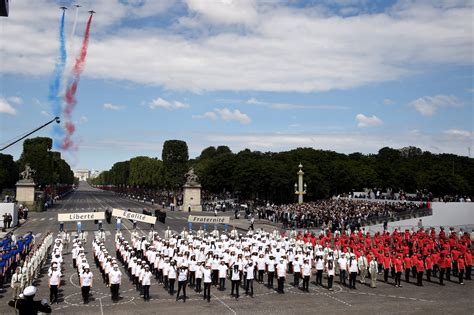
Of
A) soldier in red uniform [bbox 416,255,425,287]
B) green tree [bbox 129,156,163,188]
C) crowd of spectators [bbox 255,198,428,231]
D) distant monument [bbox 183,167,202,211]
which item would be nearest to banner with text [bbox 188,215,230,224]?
crowd of spectators [bbox 255,198,428,231]

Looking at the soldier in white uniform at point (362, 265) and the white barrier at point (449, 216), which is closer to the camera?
the soldier in white uniform at point (362, 265)

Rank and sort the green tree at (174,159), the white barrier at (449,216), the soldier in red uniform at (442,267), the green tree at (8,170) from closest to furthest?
the soldier in red uniform at (442,267) → the white barrier at (449,216) → the green tree at (174,159) → the green tree at (8,170)

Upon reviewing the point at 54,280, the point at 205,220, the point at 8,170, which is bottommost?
the point at 54,280

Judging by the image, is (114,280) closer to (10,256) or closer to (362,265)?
(10,256)

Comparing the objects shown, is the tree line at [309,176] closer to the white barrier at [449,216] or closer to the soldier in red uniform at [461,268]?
the white barrier at [449,216]

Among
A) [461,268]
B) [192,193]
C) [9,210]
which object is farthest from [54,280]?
[192,193]

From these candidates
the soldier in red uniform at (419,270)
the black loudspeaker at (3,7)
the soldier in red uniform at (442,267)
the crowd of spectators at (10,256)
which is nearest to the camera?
the crowd of spectators at (10,256)

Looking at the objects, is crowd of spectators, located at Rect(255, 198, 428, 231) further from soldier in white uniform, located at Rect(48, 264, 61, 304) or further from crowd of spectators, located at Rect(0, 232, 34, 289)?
soldier in white uniform, located at Rect(48, 264, 61, 304)

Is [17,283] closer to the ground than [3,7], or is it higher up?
closer to the ground

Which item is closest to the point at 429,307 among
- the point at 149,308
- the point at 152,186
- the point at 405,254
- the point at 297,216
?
the point at 405,254

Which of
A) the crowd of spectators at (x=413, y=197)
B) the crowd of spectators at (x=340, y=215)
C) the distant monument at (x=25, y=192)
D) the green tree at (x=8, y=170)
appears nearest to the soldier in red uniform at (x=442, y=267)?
the crowd of spectators at (x=340, y=215)

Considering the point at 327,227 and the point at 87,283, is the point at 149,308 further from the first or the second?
the point at 327,227

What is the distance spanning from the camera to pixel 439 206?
5391 cm

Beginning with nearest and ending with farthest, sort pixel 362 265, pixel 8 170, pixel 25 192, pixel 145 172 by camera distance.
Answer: pixel 362 265 < pixel 25 192 < pixel 8 170 < pixel 145 172
